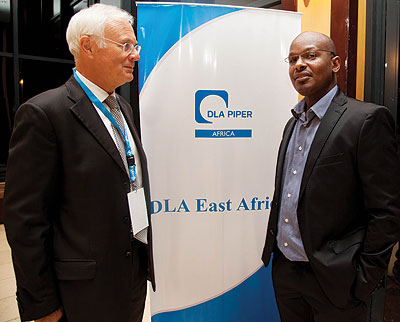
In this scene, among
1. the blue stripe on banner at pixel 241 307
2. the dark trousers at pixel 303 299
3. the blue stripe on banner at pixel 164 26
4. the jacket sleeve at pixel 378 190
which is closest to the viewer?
the jacket sleeve at pixel 378 190

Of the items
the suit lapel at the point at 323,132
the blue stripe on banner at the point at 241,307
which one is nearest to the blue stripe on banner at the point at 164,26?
the suit lapel at the point at 323,132

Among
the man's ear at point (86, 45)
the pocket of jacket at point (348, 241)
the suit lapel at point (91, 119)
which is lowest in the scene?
the pocket of jacket at point (348, 241)

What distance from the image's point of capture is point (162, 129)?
6.72 feet

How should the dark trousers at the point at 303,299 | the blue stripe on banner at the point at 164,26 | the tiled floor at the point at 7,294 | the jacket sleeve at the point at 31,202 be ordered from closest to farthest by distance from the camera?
the jacket sleeve at the point at 31,202 < the dark trousers at the point at 303,299 < the blue stripe on banner at the point at 164,26 < the tiled floor at the point at 7,294

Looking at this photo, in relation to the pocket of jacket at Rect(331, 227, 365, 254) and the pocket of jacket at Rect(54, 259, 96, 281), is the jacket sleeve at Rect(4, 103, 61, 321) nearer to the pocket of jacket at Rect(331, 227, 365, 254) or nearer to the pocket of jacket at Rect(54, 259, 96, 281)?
the pocket of jacket at Rect(54, 259, 96, 281)

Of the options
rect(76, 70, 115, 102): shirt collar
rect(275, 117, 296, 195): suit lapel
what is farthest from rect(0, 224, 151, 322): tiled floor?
rect(76, 70, 115, 102): shirt collar

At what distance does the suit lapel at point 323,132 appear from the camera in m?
1.34

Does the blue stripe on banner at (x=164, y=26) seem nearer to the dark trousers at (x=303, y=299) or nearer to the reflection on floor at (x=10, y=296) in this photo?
the dark trousers at (x=303, y=299)

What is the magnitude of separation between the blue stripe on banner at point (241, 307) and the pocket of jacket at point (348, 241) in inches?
38.0

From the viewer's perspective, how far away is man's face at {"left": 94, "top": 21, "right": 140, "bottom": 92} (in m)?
1.35

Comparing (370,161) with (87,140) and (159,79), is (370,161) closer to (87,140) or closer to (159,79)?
(87,140)

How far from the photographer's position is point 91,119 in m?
1.27

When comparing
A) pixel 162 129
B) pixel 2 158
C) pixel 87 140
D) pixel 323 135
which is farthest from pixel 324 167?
pixel 2 158

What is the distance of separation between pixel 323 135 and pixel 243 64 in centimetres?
92
